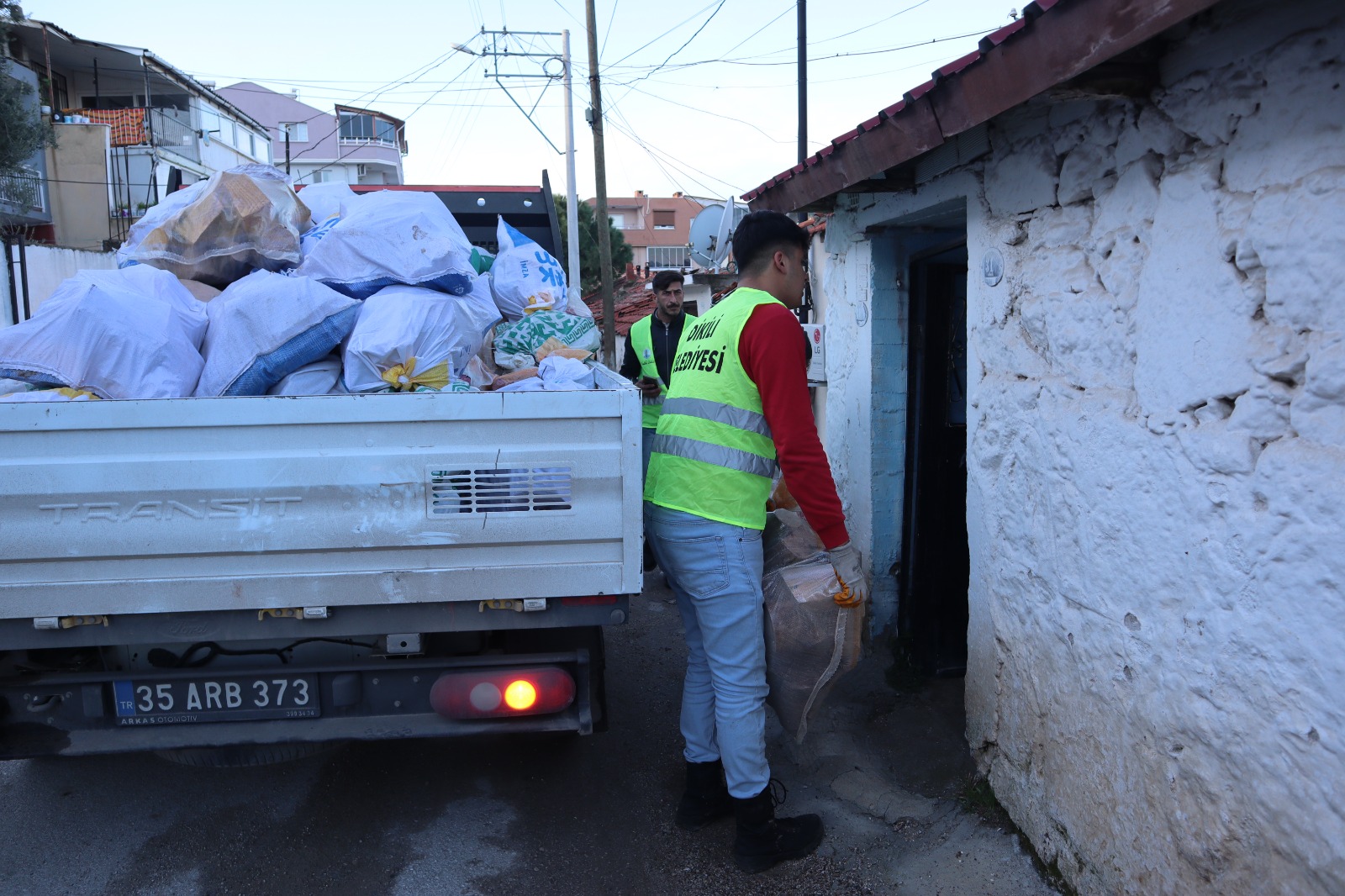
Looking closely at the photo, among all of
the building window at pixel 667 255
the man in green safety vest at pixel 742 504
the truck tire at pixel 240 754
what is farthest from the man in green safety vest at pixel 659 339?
the building window at pixel 667 255

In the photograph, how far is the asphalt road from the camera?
2992 millimetres

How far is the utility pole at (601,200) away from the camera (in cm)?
1781

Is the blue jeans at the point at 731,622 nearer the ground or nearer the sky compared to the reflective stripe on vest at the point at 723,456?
nearer the ground

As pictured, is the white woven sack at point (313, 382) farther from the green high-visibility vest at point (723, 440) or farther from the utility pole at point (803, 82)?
the utility pole at point (803, 82)

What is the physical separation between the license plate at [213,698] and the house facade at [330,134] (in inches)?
1808

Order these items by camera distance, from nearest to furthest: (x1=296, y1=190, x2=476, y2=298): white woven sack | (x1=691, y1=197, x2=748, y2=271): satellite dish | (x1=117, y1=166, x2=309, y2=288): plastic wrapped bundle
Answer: (x1=296, y1=190, x2=476, y2=298): white woven sack < (x1=117, y1=166, x2=309, y2=288): plastic wrapped bundle < (x1=691, y1=197, x2=748, y2=271): satellite dish

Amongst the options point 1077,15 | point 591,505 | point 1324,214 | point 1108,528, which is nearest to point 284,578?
point 591,505

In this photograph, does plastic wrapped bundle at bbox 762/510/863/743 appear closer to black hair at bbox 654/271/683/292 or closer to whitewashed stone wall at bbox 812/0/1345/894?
whitewashed stone wall at bbox 812/0/1345/894

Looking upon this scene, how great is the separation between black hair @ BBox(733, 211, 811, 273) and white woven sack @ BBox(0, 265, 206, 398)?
1.91m

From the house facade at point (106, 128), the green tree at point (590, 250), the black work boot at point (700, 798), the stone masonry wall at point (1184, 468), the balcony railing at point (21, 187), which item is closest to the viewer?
the stone masonry wall at point (1184, 468)

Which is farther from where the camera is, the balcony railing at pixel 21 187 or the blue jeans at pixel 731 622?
the balcony railing at pixel 21 187

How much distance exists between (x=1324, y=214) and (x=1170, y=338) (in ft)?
1.59

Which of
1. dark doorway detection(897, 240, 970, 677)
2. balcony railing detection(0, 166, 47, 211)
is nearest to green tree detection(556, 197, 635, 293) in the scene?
balcony railing detection(0, 166, 47, 211)

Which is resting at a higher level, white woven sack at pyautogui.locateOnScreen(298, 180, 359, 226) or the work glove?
white woven sack at pyautogui.locateOnScreen(298, 180, 359, 226)
